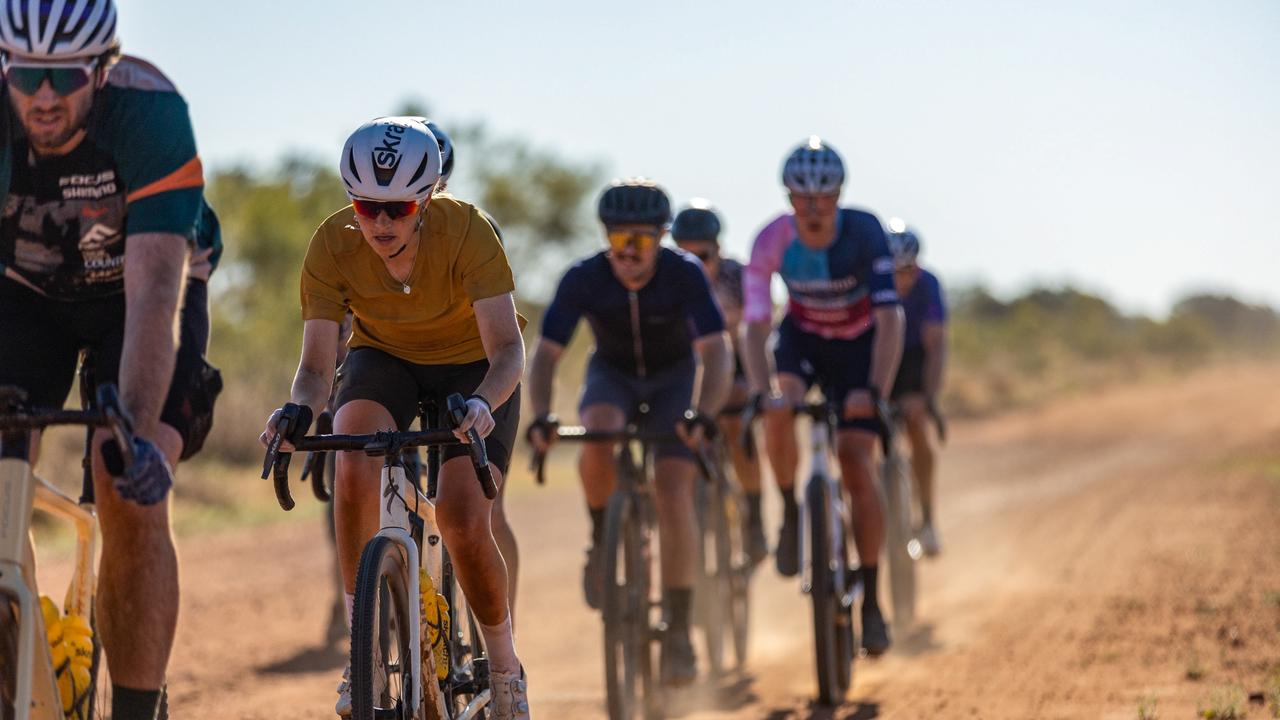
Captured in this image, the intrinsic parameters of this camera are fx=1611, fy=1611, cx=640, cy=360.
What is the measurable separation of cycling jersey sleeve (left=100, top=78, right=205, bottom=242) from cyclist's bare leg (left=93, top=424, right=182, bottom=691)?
2.06 ft

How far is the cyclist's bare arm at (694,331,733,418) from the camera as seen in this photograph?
320 inches

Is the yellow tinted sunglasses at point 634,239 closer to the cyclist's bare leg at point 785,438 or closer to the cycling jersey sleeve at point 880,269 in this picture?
the cyclist's bare leg at point 785,438

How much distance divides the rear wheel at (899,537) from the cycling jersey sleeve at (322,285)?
6.52m

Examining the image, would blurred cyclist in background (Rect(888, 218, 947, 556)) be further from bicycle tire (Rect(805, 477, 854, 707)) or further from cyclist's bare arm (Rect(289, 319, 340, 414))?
cyclist's bare arm (Rect(289, 319, 340, 414))

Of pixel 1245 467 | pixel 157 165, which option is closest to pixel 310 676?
pixel 157 165

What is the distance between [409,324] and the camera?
577cm

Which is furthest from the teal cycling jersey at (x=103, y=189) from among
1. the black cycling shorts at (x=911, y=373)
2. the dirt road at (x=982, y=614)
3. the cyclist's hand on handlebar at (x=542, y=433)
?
the black cycling shorts at (x=911, y=373)

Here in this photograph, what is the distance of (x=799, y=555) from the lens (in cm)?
900

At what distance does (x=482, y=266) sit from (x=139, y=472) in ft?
5.51

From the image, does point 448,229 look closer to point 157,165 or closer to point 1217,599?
point 157,165

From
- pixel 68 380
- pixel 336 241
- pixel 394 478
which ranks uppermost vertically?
pixel 336 241

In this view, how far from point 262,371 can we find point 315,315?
20.6m

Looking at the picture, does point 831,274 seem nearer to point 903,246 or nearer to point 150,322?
point 903,246

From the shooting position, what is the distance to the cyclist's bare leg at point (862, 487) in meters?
8.89
